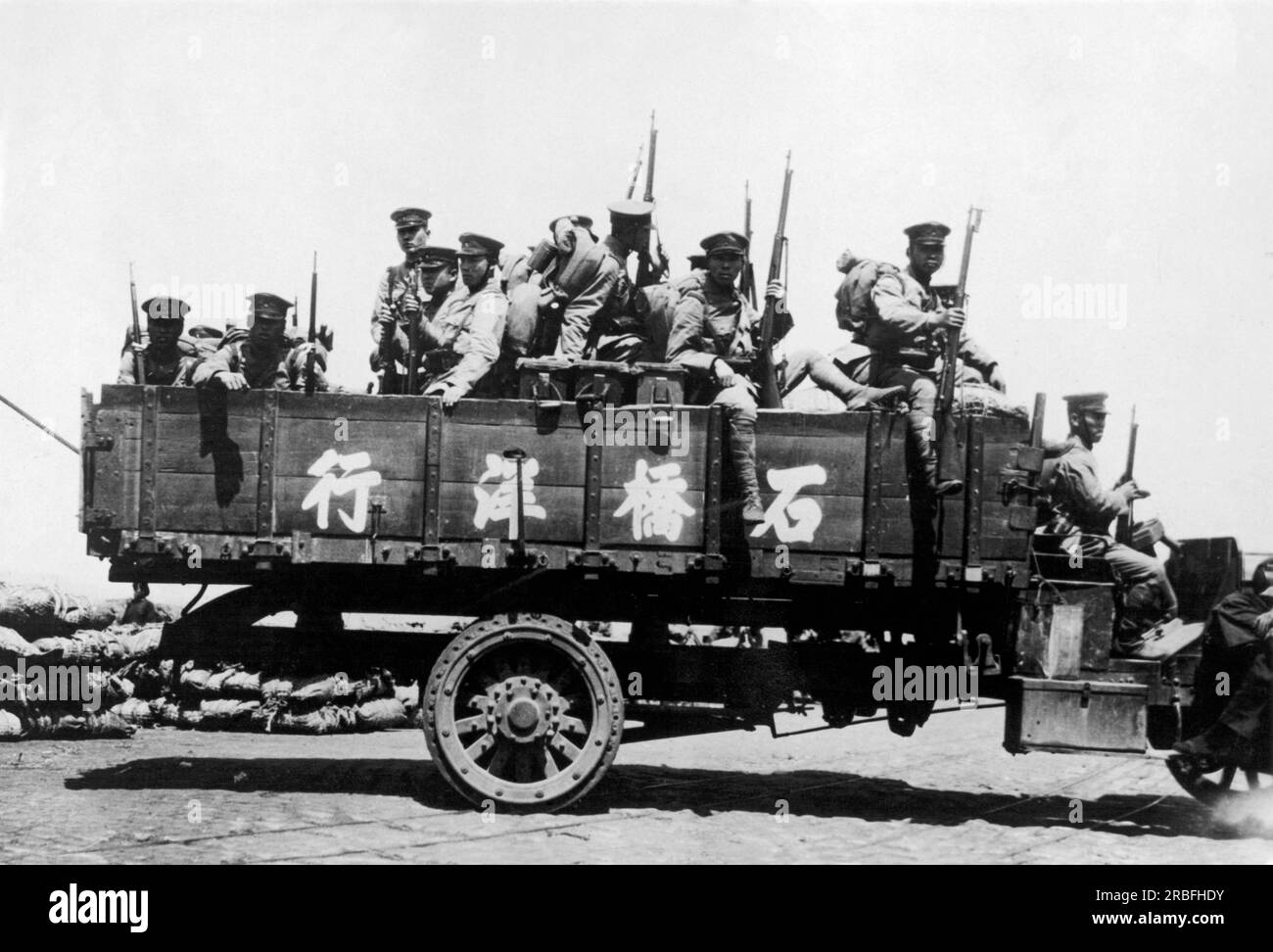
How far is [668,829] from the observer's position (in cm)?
709

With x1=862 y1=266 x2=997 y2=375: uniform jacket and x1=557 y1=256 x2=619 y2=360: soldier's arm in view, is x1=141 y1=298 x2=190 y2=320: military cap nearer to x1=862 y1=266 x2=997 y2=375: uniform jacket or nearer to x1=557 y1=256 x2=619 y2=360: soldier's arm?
x1=557 y1=256 x2=619 y2=360: soldier's arm

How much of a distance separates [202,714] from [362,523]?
5529mm

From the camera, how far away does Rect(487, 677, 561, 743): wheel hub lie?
285 inches

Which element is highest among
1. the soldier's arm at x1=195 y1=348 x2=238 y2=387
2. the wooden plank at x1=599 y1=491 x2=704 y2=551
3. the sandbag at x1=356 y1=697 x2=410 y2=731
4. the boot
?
the soldier's arm at x1=195 y1=348 x2=238 y2=387

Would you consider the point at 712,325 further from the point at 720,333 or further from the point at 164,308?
the point at 164,308

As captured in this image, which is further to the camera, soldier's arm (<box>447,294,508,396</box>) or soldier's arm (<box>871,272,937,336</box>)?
soldier's arm (<box>871,272,937,336</box>)

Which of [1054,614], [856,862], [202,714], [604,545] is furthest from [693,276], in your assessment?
[202,714]

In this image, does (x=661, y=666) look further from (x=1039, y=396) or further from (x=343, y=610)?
(x=1039, y=396)

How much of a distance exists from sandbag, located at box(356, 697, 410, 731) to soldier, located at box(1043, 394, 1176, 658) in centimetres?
694

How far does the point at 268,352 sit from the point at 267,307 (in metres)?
0.29

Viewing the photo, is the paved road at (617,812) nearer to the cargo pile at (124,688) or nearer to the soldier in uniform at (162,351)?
the cargo pile at (124,688)
